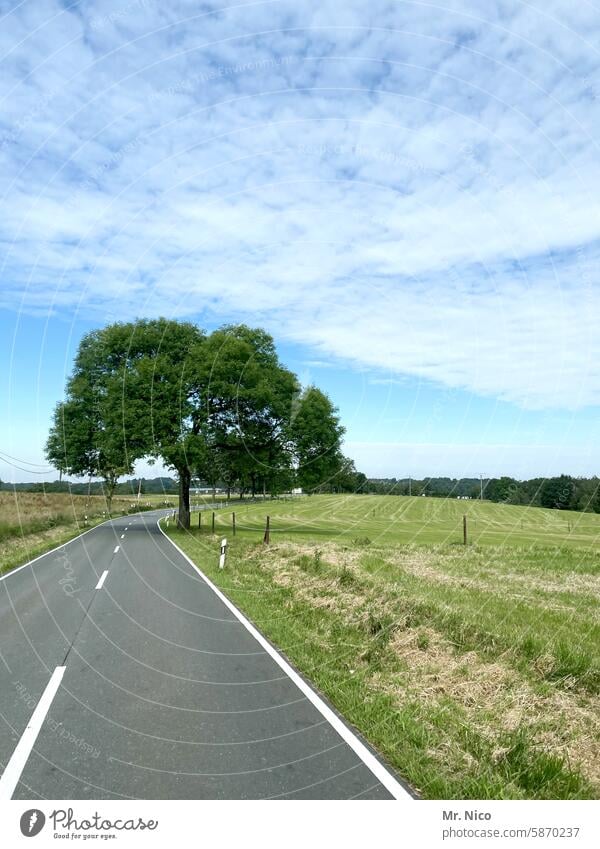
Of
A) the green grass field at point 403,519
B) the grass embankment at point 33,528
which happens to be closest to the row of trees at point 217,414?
the green grass field at point 403,519

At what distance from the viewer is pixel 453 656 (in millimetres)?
8125

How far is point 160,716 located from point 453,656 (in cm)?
432

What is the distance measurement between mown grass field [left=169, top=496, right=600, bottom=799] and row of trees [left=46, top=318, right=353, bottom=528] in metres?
17.4

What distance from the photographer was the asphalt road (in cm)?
438

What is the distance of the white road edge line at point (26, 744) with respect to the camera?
4285 millimetres

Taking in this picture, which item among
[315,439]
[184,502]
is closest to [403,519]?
[315,439]

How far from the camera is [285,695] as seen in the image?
664cm

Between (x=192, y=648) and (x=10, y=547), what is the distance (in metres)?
21.4

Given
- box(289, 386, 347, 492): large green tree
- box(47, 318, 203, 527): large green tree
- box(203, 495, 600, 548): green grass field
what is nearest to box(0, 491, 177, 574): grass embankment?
box(47, 318, 203, 527): large green tree

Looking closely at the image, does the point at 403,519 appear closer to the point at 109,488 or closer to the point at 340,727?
the point at 109,488

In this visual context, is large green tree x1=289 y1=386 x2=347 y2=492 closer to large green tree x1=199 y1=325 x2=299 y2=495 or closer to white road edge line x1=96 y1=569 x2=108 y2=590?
large green tree x1=199 y1=325 x2=299 y2=495

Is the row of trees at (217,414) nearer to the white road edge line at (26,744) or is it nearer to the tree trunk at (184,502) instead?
the tree trunk at (184,502)
